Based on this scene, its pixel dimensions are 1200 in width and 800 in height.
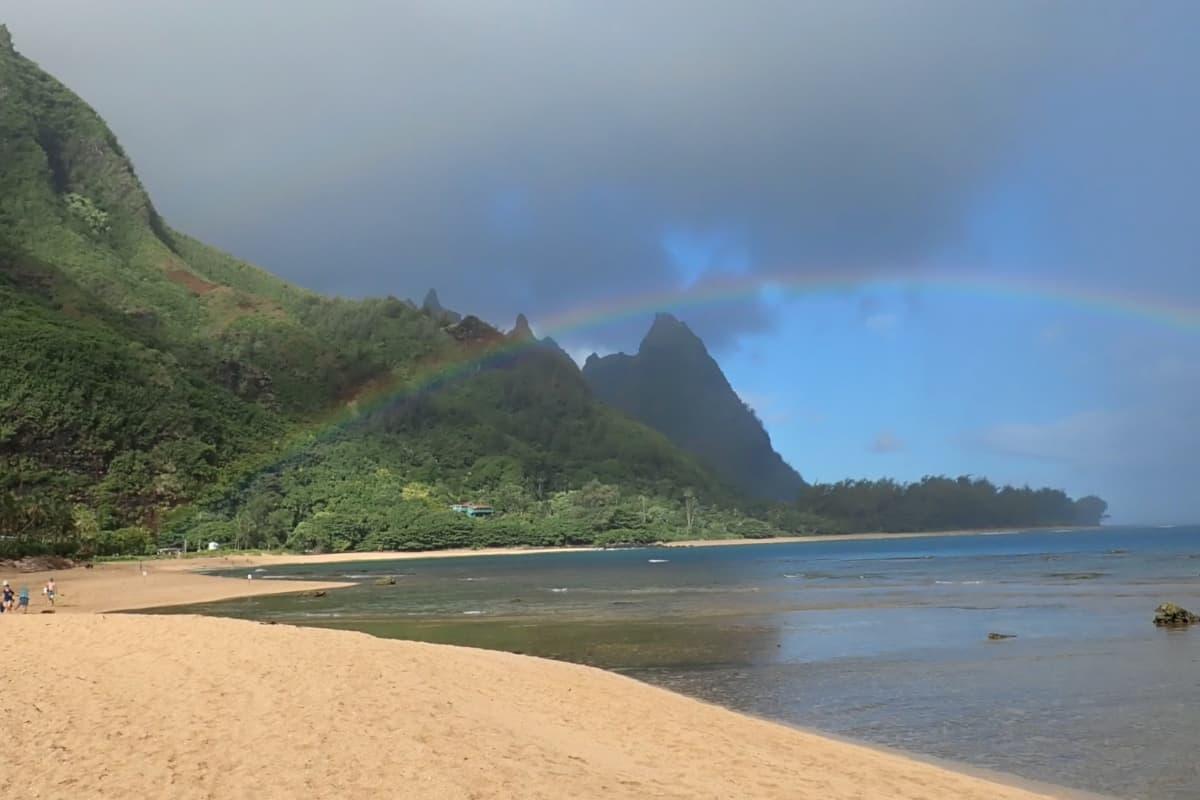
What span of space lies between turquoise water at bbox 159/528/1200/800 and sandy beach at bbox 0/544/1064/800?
2.64 m

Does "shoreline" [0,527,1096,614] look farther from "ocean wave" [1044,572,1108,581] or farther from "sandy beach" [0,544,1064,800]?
"ocean wave" [1044,572,1108,581]

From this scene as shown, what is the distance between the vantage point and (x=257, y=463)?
175500 millimetres

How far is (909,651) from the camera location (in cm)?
2895

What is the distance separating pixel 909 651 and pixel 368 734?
2188cm

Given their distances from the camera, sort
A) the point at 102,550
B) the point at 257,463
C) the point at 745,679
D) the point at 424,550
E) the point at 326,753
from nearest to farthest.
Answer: the point at 326,753
the point at 745,679
the point at 102,550
the point at 424,550
the point at 257,463

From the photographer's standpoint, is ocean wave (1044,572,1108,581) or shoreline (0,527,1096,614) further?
ocean wave (1044,572,1108,581)

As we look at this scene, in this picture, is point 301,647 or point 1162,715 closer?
point 1162,715

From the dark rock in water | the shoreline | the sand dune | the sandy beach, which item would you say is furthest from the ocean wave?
the sandy beach

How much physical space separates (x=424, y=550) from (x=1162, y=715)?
151891mm

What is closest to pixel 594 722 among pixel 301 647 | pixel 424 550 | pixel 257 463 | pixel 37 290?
pixel 301 647

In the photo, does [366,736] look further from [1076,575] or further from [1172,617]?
[1076,575]

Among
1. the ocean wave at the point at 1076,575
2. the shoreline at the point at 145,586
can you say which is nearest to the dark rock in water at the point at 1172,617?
the ocean wave at the point at 1076,575

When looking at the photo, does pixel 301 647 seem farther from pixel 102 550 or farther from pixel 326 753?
pixel 102 550

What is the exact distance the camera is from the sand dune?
9.89 metres
